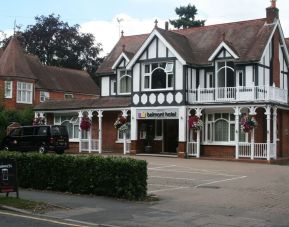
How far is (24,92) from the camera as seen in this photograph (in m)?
51.6

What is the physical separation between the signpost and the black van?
64.7ft

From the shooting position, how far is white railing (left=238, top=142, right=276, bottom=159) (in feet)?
101

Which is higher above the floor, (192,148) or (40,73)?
(40,73)

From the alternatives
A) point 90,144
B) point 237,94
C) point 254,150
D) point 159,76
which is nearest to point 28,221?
point 254,150

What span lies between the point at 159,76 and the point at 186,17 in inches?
1348

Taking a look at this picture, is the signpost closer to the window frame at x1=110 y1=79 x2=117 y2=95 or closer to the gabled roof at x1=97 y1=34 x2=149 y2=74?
the window frame at x1=110 y1=79 x2=117 y2=95

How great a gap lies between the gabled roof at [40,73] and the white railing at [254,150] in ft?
87.8

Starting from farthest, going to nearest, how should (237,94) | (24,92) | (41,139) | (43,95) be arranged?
(43,95) → (24,92) → (41,139) → (237,94)

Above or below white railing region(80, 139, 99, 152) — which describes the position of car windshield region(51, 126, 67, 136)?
above

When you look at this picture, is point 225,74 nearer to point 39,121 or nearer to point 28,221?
point 39,121

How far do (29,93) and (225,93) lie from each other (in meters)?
25.8

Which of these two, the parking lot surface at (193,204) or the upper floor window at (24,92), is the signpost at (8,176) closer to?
the parking lot surface at (193,204)

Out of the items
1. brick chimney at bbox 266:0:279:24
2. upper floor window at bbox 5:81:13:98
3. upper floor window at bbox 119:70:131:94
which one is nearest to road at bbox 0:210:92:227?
brick chimney at bbox 266:0:279:24

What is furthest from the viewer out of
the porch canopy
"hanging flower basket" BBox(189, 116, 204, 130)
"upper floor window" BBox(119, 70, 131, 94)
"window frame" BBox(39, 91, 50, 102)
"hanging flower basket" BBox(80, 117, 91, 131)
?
"window frame" BBox(39, 91, 50, 102)
